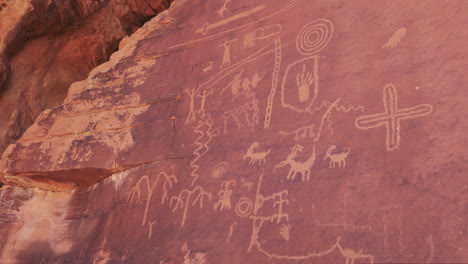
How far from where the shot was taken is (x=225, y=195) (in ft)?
12.4

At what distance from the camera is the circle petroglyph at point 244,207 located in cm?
359

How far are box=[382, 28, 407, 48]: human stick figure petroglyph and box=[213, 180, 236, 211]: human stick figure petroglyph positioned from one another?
1.48 m

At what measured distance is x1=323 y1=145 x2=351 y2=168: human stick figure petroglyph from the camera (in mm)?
3291

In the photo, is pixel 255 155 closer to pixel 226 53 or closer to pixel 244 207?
pixel 244 207

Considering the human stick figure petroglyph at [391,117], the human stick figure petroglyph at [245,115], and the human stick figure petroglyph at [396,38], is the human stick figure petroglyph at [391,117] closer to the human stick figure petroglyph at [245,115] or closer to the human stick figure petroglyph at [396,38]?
the human stick figure petroglyph at [396,38]

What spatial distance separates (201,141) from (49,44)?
9.96 feet

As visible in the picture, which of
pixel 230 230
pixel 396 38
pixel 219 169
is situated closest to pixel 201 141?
pixel 219 169

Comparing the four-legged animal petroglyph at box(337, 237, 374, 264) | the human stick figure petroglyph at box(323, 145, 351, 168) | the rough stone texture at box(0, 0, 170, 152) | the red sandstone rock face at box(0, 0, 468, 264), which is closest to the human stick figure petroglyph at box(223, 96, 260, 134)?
the red sandstone rock face at box(0, 0, 468, 264)

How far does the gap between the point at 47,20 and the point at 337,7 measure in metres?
3.61

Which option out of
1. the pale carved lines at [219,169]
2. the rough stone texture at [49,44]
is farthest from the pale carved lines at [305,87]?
the rough stone texture at [49,44]

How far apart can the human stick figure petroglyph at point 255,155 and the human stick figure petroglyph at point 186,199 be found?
426mm

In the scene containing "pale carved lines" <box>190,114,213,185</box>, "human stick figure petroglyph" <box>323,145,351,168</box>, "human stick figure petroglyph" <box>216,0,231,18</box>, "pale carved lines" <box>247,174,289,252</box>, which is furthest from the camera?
"human stick figure petroglyph" <box>216,0,231,18</box>

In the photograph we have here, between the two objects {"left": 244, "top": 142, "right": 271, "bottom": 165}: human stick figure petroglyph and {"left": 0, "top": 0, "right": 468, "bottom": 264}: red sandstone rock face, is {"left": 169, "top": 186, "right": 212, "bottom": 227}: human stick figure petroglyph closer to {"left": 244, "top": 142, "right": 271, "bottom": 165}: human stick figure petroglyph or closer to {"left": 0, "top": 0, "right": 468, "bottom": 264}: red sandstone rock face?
{"left": 0, "top": 0, "right": 468, "bottom": 264}: red sandstone rock face

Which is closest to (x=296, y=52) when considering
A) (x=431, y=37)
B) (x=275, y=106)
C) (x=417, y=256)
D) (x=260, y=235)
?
(x=275, y=106)
